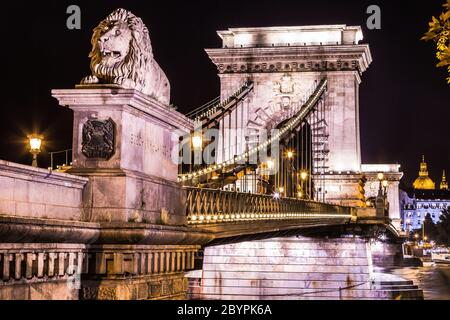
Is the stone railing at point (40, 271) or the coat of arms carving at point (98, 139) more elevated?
the coat of arms carving at point (98, 139)

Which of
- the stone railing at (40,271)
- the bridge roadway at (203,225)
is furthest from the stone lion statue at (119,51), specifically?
the stone railing at (40,271)

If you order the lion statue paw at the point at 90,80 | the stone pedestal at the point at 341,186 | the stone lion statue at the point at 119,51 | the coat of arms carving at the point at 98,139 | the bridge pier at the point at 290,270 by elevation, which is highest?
the stone pedestal at the point at 341,186

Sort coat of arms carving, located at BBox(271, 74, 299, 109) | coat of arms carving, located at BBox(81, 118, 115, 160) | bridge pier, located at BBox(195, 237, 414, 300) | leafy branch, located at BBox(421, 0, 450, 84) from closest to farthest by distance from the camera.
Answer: leafy branch, located at BBox(421, 0, 450, 84) → coat of arms carving, located at BBox(81, 118, 115, 160) → bridge pier, located at BBox(195, 237, 414, 300) → coat of arms carving, located at BBox(271, 74, 299, 109)

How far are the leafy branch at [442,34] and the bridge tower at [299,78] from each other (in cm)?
5454

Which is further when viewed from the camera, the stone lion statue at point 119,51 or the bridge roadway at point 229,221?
the stone lion statue at point 119,51

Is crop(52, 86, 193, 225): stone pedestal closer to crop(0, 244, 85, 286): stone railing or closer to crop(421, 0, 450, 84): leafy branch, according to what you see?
crop(0, 244, 85, 286): stone railing

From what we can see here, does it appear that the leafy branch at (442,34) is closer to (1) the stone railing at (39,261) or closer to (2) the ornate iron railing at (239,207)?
(1) the stone railing at (39,261)

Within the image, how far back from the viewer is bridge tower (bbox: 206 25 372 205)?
67438mm

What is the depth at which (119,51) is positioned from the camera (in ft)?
41.8

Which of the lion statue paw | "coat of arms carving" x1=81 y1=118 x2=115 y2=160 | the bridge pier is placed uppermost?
the lion statue paw

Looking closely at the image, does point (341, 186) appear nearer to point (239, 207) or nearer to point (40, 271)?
point (239, 207)

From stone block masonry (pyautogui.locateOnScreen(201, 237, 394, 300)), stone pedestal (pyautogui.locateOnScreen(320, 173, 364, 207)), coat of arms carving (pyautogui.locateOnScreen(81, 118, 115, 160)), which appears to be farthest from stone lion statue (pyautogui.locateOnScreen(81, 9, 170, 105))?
stone pedestal (pyautogui.locateOnScreen(320, 173, 364, 207))

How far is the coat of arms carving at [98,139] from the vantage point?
1229 cm

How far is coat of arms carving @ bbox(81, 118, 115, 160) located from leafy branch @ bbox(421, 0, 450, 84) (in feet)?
→ 13.9
